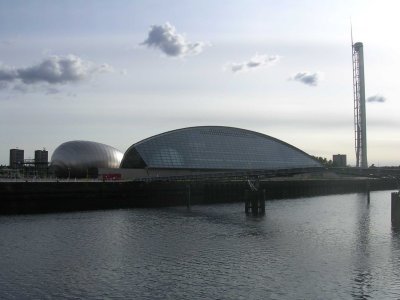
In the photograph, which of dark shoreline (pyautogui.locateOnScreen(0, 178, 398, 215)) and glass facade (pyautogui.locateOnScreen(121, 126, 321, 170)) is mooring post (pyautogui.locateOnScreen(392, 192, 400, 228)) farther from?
glass facade (pyautogui.locateOnScreen(121, 126, 321, 170))

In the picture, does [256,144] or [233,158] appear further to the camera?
[256,144]

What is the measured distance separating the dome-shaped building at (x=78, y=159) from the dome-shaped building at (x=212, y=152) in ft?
19.6

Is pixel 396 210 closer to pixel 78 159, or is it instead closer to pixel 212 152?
pixel 78 159

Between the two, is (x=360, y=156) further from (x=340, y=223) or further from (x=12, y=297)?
(x=12, y=297)

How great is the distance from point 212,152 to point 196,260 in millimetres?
107721

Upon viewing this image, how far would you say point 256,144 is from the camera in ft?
513

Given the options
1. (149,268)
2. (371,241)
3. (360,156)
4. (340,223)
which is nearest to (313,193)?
(360,156)

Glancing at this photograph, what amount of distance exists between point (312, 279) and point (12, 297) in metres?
15.1

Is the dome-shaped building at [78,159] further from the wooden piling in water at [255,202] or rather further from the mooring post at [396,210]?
the mooring post at [396,210]

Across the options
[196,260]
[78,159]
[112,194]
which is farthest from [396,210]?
[78,159]

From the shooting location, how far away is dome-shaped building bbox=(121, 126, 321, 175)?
121312 millimetres

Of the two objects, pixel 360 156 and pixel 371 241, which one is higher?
pixel 360 156

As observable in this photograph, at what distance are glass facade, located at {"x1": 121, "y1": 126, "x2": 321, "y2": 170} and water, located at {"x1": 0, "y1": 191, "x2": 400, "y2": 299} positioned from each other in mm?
69825

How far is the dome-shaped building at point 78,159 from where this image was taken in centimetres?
11550
